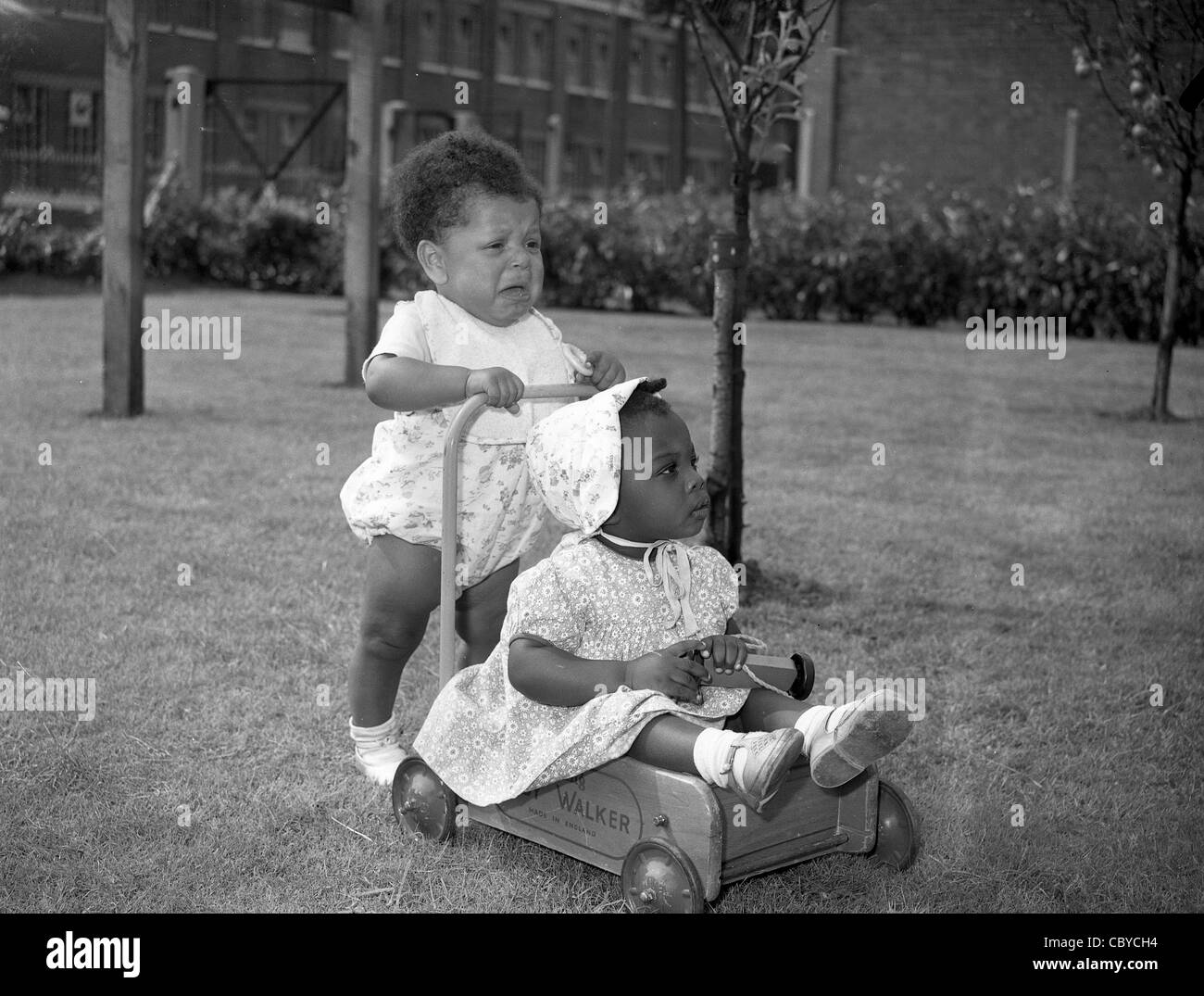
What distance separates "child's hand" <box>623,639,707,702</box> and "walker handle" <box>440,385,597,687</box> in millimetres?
495

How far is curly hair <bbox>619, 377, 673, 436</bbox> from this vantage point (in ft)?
9.78

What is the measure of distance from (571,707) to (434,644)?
1.59 meters

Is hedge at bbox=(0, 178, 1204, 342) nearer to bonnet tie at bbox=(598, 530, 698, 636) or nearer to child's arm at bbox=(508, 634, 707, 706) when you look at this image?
bonnet tie at bbox=(598, 530, 698, 636)

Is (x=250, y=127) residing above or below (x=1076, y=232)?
above

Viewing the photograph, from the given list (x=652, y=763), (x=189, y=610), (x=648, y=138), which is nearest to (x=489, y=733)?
(x=652, y=763)

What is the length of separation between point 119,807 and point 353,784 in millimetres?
516

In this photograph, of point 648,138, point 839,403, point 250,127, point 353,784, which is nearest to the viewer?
point 353,784

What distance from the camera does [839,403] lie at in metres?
9.91

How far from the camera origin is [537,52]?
Result: 3597 cm

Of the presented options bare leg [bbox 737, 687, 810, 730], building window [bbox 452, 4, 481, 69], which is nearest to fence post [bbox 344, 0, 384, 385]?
bare leg [bbox 737, 687, 810, 730]

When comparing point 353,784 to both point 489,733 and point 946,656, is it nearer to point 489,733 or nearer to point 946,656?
point 489,733

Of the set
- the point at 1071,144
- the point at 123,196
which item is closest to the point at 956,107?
the point at 1071,144
